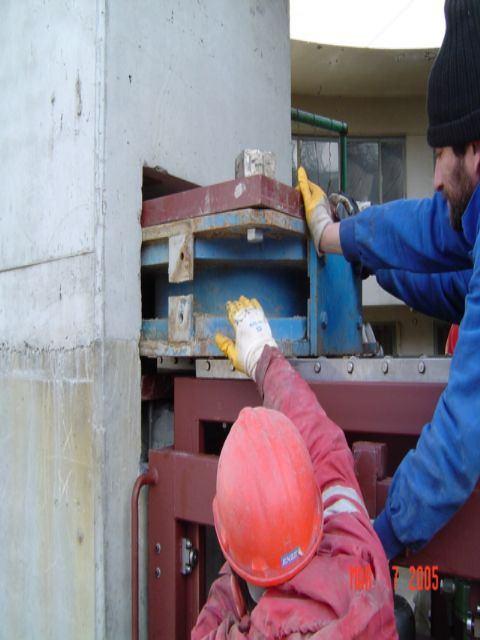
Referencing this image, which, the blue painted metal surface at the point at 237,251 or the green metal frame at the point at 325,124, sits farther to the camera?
the green metal frame at the point at 325,124

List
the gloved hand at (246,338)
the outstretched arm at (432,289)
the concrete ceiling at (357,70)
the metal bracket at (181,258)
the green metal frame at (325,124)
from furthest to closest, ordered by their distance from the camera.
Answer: the concrete ceiling at (357,70)
the green metal frame at (325,124)
the outstretched arm at (432,289)
the metal bracket at (181,258)
the gloved hand at (246,338)

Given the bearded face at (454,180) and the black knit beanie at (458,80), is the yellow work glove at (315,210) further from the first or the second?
the black knit beanie at (458,80)

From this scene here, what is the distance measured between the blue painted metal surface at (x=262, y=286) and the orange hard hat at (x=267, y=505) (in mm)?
801

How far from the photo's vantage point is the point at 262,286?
2.05 metres

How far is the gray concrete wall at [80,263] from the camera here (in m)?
1.80

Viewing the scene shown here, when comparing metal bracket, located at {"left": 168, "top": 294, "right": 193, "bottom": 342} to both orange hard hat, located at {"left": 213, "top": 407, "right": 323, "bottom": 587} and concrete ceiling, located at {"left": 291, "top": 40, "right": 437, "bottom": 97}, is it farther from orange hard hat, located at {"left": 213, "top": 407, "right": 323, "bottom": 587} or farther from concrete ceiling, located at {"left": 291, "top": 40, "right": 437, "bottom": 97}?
concrete ceiling, located at {"left": 291, "top": 40, "right": 437, "bottom": 97}

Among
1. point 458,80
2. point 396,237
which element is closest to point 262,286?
point 396,237

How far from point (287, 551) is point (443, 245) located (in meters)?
1.23

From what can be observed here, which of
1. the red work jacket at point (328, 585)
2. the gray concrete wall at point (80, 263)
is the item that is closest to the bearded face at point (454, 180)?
the red work jacket at point (328, 585)

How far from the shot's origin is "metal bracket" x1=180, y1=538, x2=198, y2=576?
1781 millimetres

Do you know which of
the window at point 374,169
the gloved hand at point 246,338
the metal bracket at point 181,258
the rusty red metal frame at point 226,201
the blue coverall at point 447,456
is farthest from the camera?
the window at point 374,169

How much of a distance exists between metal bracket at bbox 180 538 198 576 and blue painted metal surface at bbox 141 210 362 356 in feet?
2.04

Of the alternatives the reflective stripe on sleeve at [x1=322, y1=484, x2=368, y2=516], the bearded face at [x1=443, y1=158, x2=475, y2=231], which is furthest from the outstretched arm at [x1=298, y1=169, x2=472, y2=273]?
the reflective stripe on sleeve at [x1=322, y1=484, x2=368, y2=516]

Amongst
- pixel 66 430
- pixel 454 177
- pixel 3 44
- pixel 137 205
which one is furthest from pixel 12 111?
pixel 454 177
